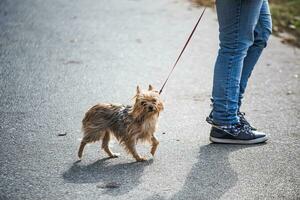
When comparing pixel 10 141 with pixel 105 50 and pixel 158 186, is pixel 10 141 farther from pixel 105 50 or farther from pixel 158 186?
pixel 105 50

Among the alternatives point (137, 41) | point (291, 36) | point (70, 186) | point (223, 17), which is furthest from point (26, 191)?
point (291, 36)

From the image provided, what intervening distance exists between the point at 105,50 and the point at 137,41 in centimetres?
71

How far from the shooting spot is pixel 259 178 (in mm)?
4582

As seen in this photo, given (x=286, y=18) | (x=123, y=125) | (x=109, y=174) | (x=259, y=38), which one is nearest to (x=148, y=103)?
(x=123, y=125)

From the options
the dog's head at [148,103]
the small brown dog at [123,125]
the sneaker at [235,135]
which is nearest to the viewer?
the dog's head at [148,103]

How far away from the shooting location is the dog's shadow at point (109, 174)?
14.3ft

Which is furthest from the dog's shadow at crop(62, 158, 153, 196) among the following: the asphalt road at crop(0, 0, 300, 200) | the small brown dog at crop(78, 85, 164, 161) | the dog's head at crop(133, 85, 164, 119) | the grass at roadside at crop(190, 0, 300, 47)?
the grass at roadside at crop(190, 0, 300, 47)

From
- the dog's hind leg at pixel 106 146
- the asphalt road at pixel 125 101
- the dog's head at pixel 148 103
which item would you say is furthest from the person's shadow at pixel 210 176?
the dog's hind leg at pixel 106 146

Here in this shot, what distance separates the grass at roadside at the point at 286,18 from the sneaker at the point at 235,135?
14.1ft

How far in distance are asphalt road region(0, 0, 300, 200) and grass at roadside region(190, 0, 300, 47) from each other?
37 cm

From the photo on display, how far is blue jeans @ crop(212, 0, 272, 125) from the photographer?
16.0 ft

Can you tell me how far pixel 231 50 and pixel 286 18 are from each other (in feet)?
18.9

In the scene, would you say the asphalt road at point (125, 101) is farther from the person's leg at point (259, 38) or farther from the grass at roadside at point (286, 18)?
the person's leg at point (259, 38)

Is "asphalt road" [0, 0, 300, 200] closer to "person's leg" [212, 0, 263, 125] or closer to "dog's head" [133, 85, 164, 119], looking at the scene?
"person's leg" [212, 0, 263, 125]
